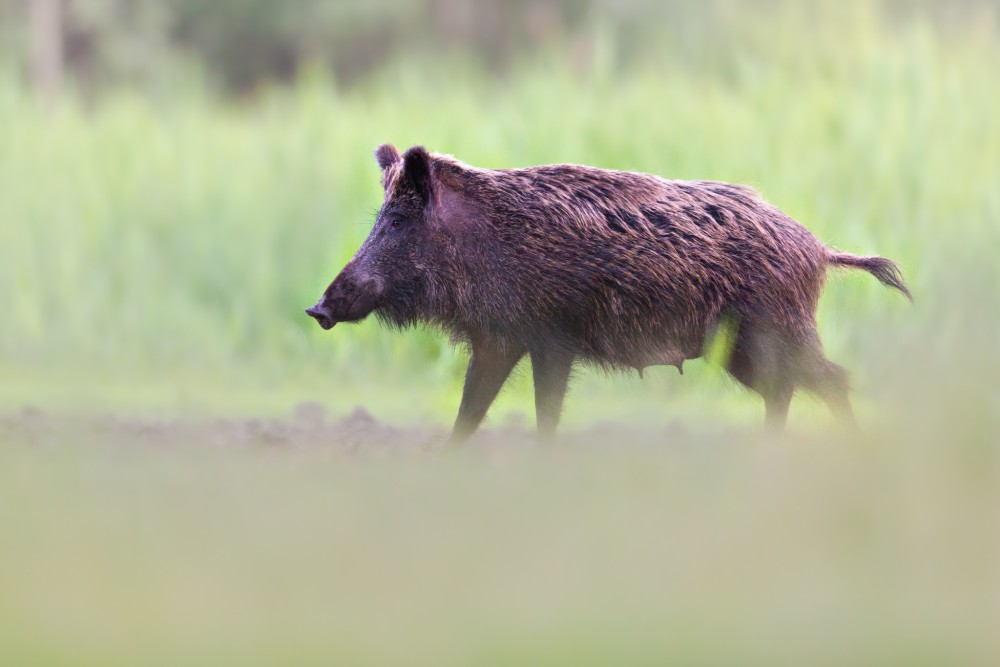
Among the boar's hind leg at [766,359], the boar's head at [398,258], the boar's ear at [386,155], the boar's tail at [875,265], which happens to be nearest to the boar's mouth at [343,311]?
the boar's head at [398,258]

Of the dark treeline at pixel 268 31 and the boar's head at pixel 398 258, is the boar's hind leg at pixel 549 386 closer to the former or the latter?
the boar's head at pixel 398 258

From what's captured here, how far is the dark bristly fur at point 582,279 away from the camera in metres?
6.33

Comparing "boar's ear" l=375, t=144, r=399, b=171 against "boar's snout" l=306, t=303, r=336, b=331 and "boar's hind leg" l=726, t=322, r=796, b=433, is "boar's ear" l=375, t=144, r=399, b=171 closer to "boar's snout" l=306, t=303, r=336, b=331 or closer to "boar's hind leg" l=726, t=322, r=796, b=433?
"boar's snout" l=306, t=303, r=336, b=331

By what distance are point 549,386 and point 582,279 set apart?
0.49 m

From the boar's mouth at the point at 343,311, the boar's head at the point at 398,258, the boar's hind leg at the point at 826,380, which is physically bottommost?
the boar's hind leg at the point at 826,380

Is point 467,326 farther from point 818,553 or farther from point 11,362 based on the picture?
point 11,362

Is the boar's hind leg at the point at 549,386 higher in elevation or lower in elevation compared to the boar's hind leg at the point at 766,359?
lower

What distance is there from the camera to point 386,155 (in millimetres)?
6879

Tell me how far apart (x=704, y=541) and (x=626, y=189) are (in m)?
3.17

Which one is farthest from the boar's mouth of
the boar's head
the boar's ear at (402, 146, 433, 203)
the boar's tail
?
the boar's tail

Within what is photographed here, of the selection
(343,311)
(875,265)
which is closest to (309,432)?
(343,311)

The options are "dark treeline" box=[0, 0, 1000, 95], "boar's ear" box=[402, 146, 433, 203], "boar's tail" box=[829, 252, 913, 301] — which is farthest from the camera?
"dark treeline" box=[0, 0, 1000, 95]

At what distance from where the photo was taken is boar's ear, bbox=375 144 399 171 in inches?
270

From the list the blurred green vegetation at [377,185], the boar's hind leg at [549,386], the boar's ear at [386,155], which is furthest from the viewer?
the blurred green vegetation at [377,185]
